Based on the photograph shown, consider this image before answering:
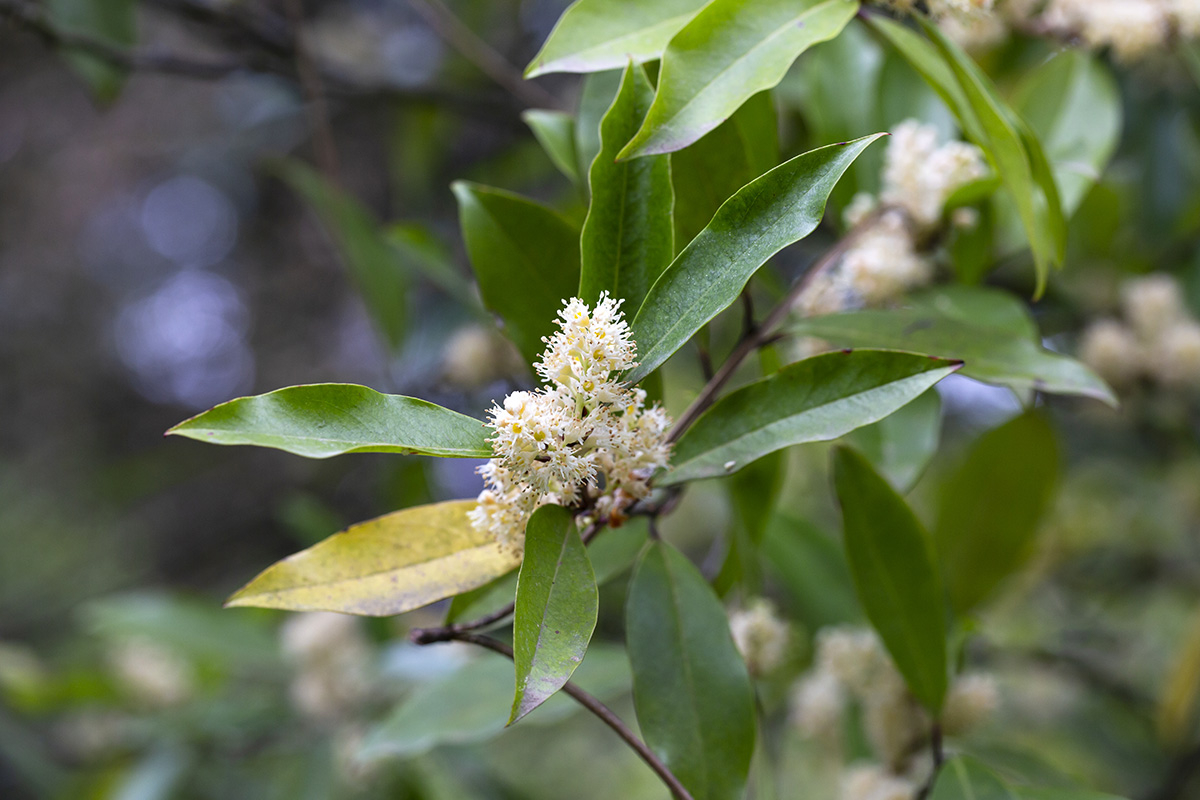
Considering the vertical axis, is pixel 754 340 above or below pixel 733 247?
below

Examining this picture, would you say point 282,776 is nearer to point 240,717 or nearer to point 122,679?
point 240,717

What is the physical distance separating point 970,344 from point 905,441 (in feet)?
0.52

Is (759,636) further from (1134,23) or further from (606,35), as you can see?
(1134,23)

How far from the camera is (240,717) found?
1646mm

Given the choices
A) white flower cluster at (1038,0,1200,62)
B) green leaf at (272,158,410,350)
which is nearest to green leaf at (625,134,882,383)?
white flower cluster at (1038,0,1200,62)

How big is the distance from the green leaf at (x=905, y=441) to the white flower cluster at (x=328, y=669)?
1130mm

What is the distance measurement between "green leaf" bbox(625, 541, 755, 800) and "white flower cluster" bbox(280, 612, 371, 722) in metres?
1.10

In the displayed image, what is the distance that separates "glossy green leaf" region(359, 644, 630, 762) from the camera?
90 centimetres

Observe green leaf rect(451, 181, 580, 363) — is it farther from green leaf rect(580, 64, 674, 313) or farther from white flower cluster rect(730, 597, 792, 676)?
white flower cluster rect(730, 597, 792, 676)

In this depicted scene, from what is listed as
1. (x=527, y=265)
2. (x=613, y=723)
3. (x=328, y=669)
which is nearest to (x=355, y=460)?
(x=328, y=669)

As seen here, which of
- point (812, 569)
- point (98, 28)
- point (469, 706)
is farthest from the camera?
point (98, 28)

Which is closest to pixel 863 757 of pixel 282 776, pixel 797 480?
pixel 282 776

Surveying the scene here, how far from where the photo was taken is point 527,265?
0.66 m

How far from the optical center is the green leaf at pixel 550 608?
44 cm
